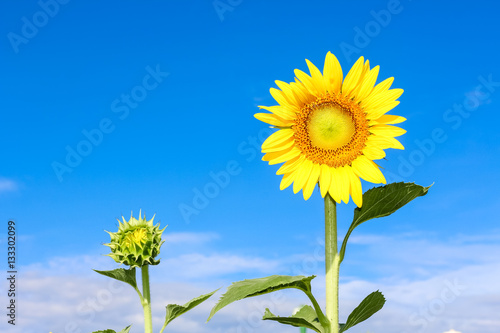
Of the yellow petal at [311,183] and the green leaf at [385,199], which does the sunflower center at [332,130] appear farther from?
the green leaf at [385,199]

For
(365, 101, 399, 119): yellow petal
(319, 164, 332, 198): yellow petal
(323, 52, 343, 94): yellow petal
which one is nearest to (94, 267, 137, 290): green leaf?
(319, 164, 332, 198): yellow petal

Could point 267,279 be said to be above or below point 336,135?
below

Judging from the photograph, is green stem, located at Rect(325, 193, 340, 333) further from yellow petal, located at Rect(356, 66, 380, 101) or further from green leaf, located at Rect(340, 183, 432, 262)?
yellow petal, located at Rect(356, 66, 380, 101)

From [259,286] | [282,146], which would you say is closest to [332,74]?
[282,146]

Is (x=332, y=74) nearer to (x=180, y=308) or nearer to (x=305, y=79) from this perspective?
(x=305, y=79)

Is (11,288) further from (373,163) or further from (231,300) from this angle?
(373,163)

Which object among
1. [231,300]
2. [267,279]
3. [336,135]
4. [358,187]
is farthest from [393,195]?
[231,300]
